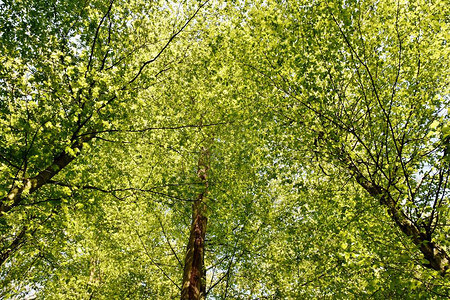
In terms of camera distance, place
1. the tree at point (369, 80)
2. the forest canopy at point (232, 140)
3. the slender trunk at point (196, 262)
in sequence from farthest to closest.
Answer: the slender trunk at point (196, 262) → the tree at point (369, 80) → the forest canopy at point (232, 140)

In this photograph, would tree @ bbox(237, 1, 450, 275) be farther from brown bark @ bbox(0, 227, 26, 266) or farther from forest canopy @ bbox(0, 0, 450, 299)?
brown bark @ bbox(0, 227, 26, 266)

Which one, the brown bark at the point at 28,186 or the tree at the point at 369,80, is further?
the tree at the point at 369,80

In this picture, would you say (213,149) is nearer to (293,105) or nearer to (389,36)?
(293,105)

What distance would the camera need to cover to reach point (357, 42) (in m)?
6.21

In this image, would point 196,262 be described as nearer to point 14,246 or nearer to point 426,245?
point 426,245

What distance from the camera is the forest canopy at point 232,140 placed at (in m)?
5.26

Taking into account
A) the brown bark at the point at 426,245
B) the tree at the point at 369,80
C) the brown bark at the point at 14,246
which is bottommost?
the brown bark at the point at 426,245

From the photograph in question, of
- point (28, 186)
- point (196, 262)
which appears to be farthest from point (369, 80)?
point (28, 186)

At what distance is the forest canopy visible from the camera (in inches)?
207

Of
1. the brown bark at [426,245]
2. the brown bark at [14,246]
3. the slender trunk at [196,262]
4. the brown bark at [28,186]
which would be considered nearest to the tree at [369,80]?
the brown bark at [426,245]

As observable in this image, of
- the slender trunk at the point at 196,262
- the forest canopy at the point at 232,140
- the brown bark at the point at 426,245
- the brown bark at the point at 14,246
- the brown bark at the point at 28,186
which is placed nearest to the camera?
the brown bark at the point at 28,186

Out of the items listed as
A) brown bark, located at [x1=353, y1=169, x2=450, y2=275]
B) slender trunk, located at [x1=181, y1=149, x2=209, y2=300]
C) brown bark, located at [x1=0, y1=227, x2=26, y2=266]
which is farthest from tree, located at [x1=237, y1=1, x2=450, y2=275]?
brown bark, located at [x1=0, y1=227, x2=26, y2=266]

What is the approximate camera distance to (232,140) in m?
9.47

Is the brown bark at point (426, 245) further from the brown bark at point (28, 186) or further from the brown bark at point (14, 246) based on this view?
the brown bark at point (14, 246)
